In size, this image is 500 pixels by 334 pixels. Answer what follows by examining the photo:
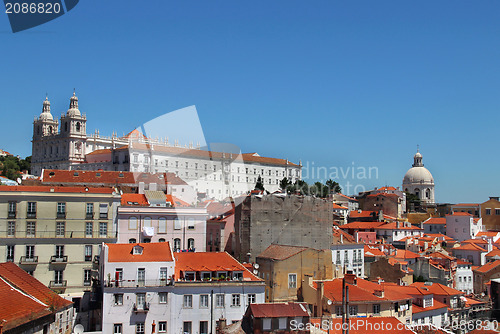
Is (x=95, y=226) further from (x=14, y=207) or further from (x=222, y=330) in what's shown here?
(x=222, y=330)

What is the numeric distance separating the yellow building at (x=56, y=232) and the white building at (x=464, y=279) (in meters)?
39.1

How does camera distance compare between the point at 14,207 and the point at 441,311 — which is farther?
the point at 441,311

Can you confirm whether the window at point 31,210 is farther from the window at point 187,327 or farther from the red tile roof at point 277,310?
the red tile roof at point 277,310

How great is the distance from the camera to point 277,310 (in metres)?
28.0

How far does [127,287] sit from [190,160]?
83138 mm

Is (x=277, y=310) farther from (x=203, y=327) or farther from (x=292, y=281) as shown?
(x=292, y=281)

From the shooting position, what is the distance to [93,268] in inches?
1443

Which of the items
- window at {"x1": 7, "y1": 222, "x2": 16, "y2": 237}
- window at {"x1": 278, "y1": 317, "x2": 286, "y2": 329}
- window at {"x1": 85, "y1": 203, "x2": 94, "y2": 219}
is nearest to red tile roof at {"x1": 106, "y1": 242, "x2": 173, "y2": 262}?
window at {"x1": 85, "y1": 203, "x2": 94, "y2": 219}

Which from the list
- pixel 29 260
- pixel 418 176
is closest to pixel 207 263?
pixel 29 260

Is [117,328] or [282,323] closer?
[282,323]

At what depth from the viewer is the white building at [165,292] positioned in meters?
30.6

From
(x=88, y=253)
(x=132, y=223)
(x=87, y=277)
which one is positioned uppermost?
(x=132, y=223)

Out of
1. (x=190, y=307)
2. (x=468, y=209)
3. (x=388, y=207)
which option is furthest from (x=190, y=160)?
(x=190, y=307)

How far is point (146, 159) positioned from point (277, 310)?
265ft
